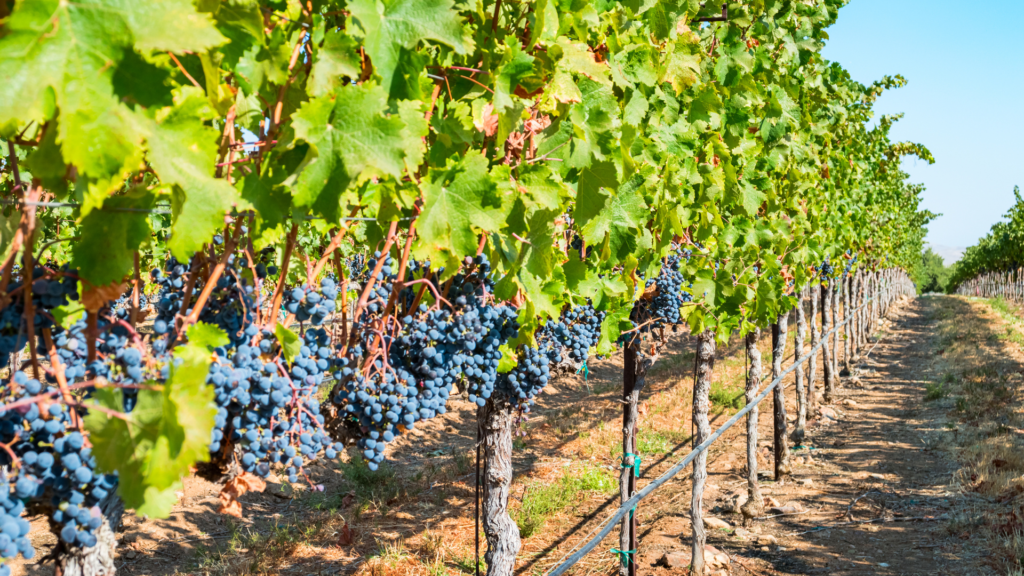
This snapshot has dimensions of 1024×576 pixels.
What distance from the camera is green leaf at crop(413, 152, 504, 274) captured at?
1.74 m

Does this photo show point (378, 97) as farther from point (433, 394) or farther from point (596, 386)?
point (596, 386)

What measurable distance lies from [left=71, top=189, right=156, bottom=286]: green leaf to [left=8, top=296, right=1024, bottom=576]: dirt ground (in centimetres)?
478

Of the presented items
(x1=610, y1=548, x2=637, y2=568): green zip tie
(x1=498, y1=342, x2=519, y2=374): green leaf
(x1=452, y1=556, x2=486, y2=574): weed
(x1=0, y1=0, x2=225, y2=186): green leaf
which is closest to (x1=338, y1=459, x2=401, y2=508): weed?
(x1=452, y1=556, x2=486, y2=574): weed

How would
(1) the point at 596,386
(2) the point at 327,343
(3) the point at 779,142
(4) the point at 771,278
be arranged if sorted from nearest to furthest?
1. (2) the point at 327,343
2. (3) the point at 779,142
3. (4) the point at 771,278
4. (1) the point at 596,386

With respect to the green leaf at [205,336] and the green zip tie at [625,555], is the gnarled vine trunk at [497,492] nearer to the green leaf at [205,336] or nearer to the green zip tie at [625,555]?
the green zip tie at [625,555]

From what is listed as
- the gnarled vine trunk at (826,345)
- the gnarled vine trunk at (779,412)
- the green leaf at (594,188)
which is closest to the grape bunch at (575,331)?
the green leaf at (594,188)

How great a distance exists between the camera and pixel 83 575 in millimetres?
1431

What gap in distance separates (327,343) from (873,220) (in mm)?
16422

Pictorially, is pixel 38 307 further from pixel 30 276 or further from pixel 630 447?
pixel 630 447

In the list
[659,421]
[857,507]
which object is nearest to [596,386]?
[659,421]

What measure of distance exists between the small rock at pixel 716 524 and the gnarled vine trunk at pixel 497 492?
354 cm

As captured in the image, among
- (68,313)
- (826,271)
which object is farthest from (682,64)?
(826,271)

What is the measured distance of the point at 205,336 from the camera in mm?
1400

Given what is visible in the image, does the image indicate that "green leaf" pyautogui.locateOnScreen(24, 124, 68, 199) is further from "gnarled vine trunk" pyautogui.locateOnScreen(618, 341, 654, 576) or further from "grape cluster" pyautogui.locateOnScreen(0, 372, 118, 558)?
"gnarled vine trunk" pyautogui.locateOnScreen(618, 341, 654, 576)
